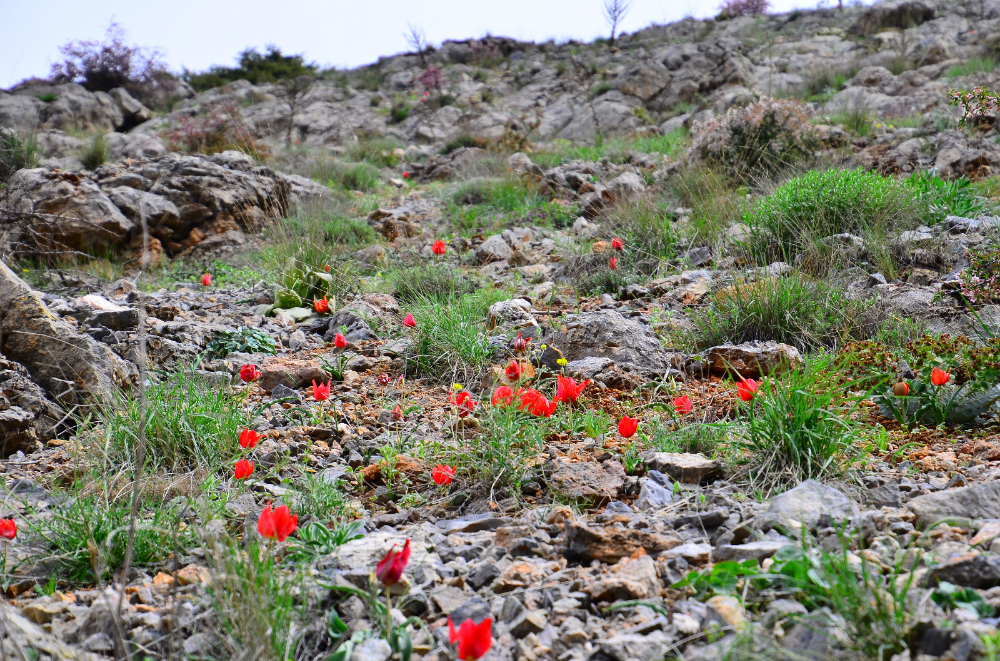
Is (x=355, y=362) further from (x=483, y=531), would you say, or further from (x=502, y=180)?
(x=502, y=180)

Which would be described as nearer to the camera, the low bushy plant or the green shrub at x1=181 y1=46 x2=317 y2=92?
the low bushy plant

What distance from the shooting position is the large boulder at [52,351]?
122 inches

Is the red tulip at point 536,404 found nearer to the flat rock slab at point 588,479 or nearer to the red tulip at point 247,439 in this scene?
the flat rock slab at point 588,479

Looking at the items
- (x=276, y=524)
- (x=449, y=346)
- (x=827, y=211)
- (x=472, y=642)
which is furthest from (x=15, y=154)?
(x=472, y=642)

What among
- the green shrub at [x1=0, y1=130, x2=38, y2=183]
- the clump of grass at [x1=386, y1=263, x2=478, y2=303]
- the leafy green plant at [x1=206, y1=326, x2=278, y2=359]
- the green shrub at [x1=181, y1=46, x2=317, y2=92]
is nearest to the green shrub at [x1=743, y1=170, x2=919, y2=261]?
the clump of grass at [x1=386, y1=263, x2=478, y2=303]

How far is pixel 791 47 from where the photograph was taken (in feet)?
62.3

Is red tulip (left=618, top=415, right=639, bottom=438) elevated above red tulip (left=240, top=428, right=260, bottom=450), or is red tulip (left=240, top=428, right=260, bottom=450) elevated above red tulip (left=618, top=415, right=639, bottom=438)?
red tulip (left=240, top=428, right=260, bottom=450)

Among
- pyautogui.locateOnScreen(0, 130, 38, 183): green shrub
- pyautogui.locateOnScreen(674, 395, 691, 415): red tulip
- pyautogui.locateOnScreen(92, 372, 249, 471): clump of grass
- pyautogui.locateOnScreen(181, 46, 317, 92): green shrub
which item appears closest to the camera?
pyautogui.locateOnScreen(92, 372, 249, 471): clump of grass

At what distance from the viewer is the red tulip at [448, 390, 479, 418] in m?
2.67

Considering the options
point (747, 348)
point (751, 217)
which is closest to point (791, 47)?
point (751, 217)

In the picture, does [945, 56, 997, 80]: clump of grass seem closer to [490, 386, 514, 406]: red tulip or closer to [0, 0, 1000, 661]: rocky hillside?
[0, 0, 1000, 661]: rocky hillside

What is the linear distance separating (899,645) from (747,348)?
221 centimetres

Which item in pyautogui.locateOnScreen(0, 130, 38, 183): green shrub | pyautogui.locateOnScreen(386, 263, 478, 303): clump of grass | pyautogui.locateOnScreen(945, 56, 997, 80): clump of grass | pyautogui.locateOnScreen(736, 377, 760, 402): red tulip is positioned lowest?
pyautogui.locateOnScreen(736, 377, 760, 402): red tulip

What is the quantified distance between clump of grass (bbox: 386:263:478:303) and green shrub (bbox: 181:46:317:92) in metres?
21.9
